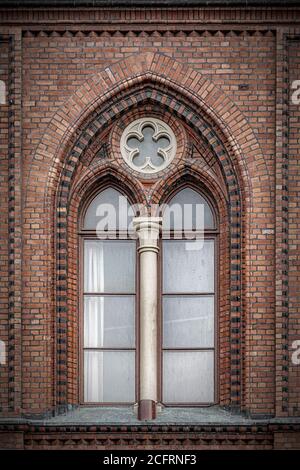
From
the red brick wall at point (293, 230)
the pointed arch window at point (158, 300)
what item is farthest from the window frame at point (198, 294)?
the red brick wall at point (293, 230)

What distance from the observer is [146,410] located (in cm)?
1638

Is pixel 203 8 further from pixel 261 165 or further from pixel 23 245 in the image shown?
pixel 23 245

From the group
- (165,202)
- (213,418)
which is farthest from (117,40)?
(213,418)

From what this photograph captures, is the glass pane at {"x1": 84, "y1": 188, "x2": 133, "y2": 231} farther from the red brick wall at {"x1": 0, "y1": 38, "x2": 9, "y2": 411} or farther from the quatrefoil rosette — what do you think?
the red brick wall at {"x1": 0, "y1": 38, "x2": 9, "y2": 411}

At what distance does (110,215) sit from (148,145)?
0.96 m

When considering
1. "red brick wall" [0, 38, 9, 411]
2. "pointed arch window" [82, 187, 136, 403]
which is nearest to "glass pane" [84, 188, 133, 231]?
"pointed arch window" [82, 187, 136, 403]

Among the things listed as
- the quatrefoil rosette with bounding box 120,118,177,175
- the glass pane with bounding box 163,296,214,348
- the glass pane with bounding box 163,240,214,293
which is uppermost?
the quatrefoil rosette with bounding box 120,118,177,175

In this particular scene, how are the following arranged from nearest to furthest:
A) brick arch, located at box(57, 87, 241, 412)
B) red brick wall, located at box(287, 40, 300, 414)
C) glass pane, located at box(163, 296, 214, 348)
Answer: red brick wall, located at box(287, 40, 300, 414)
brick arch, located at box(57, 87, 241, 412)
glass pane, located at box(163, 296, 214, 348)

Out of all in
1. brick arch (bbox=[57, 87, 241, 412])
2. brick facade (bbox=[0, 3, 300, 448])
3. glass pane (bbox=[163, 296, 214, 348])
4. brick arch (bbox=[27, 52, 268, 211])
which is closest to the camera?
brick facade (bbox=[0, 3, 300, 448])

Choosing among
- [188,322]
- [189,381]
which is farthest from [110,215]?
[189,381]

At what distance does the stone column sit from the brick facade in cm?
42

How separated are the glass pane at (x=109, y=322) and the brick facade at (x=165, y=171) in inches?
8.0

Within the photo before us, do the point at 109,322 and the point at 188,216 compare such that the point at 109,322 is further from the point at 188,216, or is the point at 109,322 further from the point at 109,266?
the point at 188,216

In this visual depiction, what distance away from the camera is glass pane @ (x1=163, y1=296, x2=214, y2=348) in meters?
16.9
